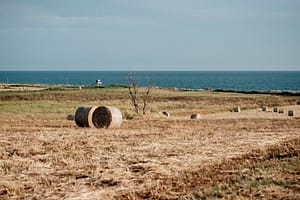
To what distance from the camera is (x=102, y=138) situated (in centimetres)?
1827

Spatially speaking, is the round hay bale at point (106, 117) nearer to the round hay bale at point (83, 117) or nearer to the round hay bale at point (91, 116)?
the round hay bale at point (91, 116)

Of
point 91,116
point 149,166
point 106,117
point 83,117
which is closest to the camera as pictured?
point 149,166

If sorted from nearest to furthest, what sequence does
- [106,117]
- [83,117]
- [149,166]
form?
[149,166]
[106,117]
[83,117]

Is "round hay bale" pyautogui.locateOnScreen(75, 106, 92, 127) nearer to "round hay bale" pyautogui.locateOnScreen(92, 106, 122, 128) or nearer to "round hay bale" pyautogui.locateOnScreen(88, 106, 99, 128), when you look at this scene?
"round hay bale" pyautogui.locateOnScreen(88, 106, 99, 128)

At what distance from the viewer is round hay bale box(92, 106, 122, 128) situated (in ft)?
77.9

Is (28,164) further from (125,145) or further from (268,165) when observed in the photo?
(268,165)

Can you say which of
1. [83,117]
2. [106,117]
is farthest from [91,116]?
[106,117]

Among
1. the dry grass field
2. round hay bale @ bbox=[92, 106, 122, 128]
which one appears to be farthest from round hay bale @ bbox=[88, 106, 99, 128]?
the dry grass field

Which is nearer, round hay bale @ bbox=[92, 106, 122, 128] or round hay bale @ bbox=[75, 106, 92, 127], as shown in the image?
round hay bale @ bbox=[92, 106, 122, 128]

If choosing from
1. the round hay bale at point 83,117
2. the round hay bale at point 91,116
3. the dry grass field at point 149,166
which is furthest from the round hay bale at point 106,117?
the dry grass field at point 149,166

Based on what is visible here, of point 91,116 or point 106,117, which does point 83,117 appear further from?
point 106,117

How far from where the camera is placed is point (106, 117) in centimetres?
2391

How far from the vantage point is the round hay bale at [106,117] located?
77.9ft

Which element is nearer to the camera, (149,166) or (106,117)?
(149,166)
